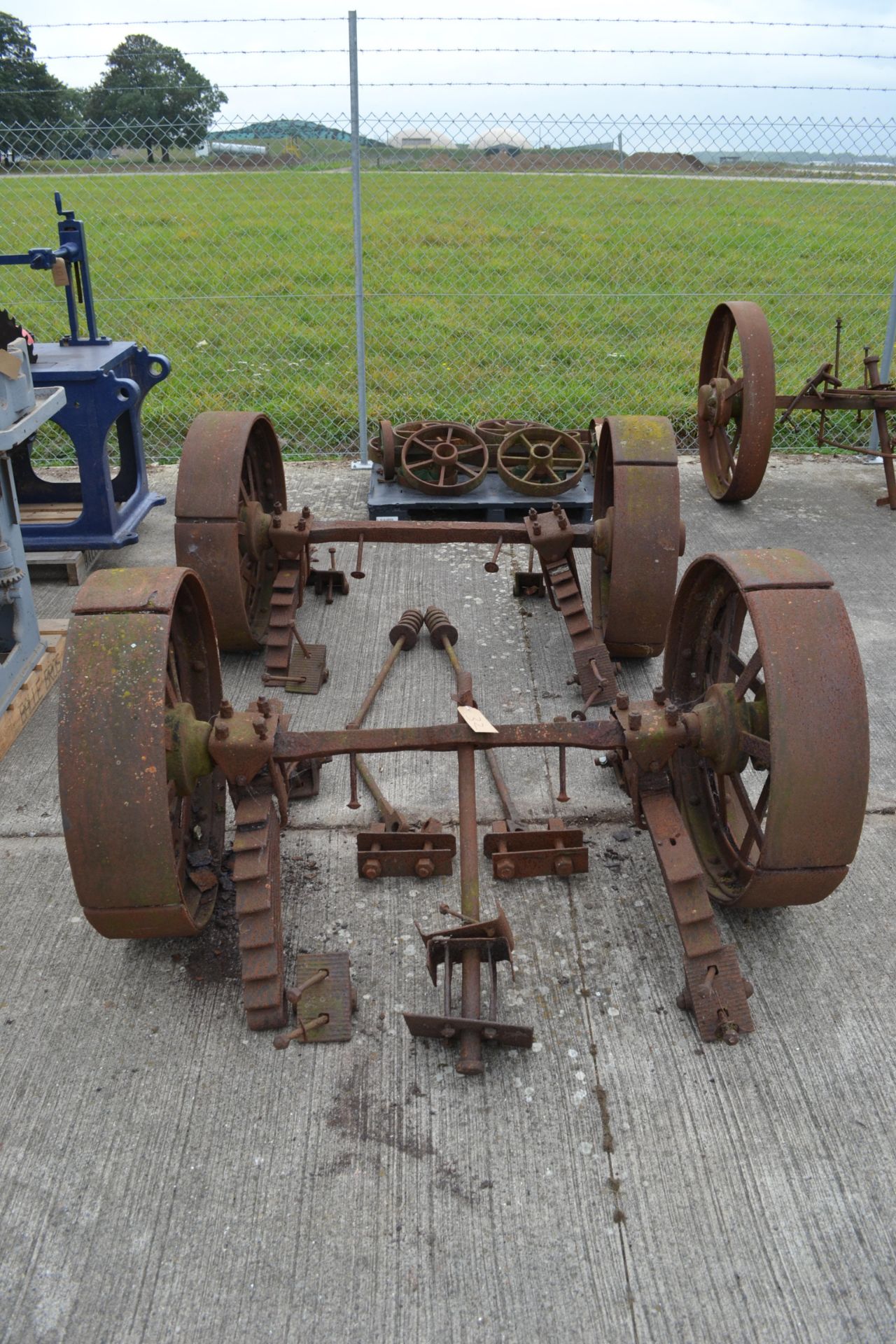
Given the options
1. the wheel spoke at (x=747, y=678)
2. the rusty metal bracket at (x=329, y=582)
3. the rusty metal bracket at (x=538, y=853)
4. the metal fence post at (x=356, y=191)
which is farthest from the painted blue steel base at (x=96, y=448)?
the wheel spoke at (x=747, y=678)

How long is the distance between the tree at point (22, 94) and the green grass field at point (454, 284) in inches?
20.1

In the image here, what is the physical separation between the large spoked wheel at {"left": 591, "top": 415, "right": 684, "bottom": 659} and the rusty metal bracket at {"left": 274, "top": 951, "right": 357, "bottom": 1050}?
2019mm

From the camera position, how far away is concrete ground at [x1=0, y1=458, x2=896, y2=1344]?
2.26 metres

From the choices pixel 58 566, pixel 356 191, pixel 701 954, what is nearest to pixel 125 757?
pixel 701 954

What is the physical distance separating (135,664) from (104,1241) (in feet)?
4.35

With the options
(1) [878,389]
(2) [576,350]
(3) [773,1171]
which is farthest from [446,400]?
(3) [773,1171]

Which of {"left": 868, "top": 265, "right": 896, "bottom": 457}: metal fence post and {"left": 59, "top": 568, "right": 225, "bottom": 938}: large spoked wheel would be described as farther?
{"left": 868, "top": 265, "right": 896, "bottom": 457}: metal fence post

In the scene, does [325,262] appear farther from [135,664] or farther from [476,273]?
[135,664]

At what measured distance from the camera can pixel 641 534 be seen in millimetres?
4344

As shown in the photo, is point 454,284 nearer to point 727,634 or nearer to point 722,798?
point 727,634

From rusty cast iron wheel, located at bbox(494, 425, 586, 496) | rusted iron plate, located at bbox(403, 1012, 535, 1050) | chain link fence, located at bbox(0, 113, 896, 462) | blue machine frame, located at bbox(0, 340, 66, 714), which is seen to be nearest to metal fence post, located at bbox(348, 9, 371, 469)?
chain link fence, located at bbox(0, 113, 896, 462)

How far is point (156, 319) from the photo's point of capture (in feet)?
35.0

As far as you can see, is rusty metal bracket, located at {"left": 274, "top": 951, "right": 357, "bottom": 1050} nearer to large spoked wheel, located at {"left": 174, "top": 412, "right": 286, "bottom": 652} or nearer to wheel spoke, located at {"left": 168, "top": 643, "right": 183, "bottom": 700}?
wheel spoke, located at {"left": 168, "top": 643, "right": 183, "bottom": 700}

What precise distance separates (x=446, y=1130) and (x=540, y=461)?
4.06 metres
